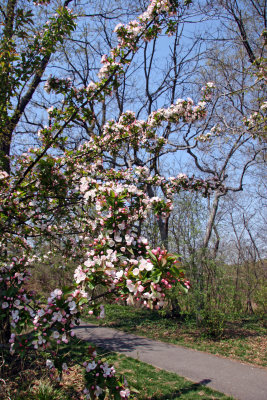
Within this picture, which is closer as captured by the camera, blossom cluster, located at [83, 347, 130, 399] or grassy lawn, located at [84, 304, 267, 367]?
blossom cluster, located at [83, 347, 130, 399]

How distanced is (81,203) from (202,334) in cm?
552

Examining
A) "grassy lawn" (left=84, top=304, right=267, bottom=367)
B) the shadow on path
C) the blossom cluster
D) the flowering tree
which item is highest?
the flowering tree

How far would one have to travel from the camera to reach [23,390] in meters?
3.45

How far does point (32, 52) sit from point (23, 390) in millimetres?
4128

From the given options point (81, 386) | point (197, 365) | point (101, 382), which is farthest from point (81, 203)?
point (197, 365)

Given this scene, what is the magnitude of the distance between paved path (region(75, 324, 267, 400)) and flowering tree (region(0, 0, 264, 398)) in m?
2.27

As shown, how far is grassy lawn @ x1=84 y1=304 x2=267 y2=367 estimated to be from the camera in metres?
6.20

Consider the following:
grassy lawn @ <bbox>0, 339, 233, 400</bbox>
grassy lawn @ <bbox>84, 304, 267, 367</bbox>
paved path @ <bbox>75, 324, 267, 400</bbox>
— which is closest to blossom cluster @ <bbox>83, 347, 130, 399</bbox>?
grassy lawn @ <bbox>0, 339, 233, 400</bbox>

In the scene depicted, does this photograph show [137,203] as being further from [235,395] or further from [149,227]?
[149,227]

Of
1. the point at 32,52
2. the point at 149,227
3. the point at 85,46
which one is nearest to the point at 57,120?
the point at 32,52

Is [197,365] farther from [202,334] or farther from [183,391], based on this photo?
[202,334]

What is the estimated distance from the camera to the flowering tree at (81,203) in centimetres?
213

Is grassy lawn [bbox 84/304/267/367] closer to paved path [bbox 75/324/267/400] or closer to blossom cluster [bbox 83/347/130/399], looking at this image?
paved path [bbox 75/324/267/400]

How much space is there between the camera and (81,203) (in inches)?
152
